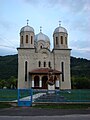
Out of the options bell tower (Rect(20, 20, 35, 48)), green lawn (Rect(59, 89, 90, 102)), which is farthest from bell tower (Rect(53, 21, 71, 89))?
green lawn (Rect(59, 89, 90, 102))

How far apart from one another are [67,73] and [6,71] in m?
53.8

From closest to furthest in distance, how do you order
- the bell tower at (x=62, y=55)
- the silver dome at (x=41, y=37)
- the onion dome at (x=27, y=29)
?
the bell tower at (x=62, y=55)
the onion dome at (x=27, y=29)
the silver dome at (x=41, y=37)

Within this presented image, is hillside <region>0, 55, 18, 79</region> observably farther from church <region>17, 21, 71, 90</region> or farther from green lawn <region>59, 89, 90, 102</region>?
green lawn <region>59, 89, 90, 102</region>

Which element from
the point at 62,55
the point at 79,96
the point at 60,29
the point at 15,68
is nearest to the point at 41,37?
the point at 60,29

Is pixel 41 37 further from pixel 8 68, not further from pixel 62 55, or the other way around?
pixel 8 68

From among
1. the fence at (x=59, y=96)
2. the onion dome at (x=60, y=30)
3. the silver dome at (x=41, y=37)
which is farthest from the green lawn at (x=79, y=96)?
the silver dome at (x=41, y=37)

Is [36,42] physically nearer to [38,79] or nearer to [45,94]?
[38,79]

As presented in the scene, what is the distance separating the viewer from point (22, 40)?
5522 centimetres

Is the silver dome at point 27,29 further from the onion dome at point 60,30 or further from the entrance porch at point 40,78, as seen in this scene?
the entrance porch at point 40,78

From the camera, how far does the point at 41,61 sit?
5328 cm

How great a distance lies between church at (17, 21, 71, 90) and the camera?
167 ft

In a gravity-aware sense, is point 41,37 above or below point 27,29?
below

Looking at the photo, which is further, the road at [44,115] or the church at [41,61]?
the church at [41,61]

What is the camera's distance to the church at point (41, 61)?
2004 inches
